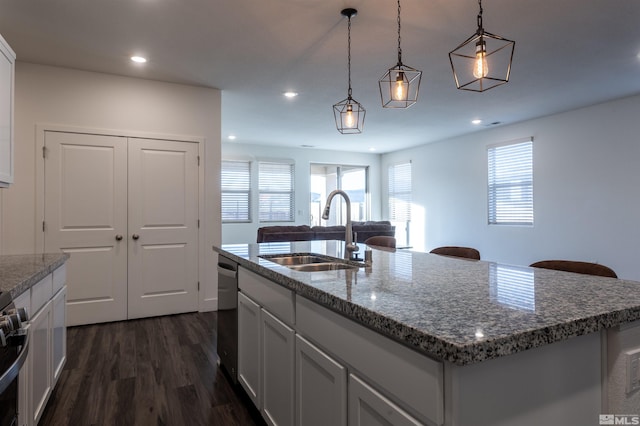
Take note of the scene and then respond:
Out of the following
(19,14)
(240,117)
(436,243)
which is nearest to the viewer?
(19,14)

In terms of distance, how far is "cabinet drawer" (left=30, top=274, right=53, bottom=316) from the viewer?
1.69 metres

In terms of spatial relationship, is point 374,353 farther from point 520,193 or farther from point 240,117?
point 520,193

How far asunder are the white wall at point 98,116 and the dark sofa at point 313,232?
1.20 meters

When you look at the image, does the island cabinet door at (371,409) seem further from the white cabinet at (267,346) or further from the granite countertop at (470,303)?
the white cabinet at (267,346)

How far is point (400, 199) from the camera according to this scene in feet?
29.0

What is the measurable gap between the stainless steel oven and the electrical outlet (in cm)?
171

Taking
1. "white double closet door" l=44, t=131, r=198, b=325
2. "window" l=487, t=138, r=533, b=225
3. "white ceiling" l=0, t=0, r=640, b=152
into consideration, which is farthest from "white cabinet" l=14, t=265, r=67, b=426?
"window" l=487, t=138, r=533, b=225

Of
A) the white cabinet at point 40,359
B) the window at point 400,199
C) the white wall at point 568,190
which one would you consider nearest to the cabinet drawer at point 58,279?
the white cabinet at point 40,359

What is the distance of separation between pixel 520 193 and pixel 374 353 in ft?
19.9

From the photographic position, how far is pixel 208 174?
4246 millimetres

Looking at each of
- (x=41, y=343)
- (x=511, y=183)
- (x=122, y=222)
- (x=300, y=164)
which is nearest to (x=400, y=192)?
(x=300, y=164)

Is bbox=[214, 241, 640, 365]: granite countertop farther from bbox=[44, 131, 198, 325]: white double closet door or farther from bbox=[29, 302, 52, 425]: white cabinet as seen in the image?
bbox=[44, 131, 198, 325]: white double closet door

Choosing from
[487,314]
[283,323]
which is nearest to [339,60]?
[283,323]

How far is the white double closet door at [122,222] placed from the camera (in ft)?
12.0
